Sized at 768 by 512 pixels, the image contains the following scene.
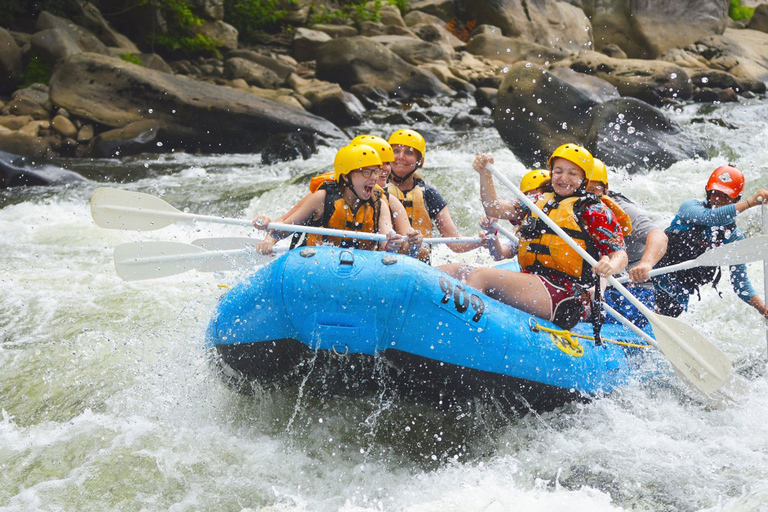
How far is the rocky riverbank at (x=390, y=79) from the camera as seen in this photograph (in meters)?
9.23

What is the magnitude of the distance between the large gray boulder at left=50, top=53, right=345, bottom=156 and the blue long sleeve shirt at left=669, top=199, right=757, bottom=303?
684cm

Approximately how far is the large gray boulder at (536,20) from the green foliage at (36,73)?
1106 centimetres

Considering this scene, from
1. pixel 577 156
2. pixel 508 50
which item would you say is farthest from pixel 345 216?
pixel 508 50

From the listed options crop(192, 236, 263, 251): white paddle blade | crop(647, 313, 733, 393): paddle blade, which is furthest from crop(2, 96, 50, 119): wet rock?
crop(647, 313, 733, 393): paddle blade

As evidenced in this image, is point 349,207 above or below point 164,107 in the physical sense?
above

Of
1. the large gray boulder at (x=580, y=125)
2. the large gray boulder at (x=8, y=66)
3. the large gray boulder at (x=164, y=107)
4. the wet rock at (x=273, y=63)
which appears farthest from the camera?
the wet rock at (x=273, y=63)

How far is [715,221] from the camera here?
416 cm

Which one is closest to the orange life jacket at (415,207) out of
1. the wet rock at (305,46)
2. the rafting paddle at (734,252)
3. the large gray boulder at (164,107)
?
the rafting paddle at (734,252)

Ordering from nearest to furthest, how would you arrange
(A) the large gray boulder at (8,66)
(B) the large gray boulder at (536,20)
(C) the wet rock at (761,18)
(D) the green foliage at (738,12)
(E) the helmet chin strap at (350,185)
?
(E) the helmet chin strap at (350,185)
(A) the large gray boulder at (8,66)
(B) the large gray boulder at (536,20)
(C) the wet rock at (761,18)
(D) the green foliage at (738,12)

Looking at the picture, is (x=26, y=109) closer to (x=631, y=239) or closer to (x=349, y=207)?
(x=349, y=207)

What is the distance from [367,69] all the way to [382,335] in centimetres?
1126

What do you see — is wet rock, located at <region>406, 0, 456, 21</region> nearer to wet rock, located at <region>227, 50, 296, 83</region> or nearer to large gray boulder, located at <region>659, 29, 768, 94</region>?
large gray boulder, located at <region>659, 29, 768, 94</region>

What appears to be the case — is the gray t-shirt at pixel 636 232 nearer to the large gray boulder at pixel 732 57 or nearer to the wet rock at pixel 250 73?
the wet rock at pixel 250 73

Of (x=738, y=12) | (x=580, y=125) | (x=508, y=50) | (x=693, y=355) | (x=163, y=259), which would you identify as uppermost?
(x=163, y=259)
